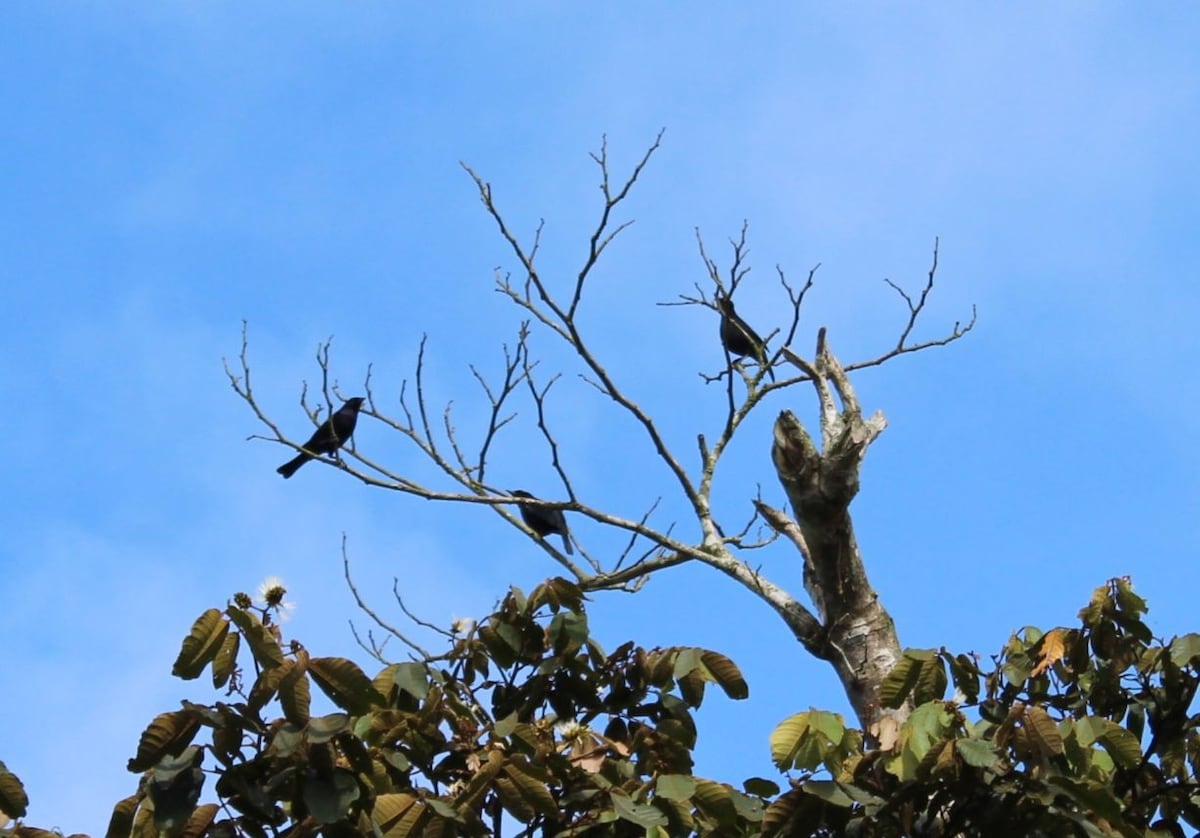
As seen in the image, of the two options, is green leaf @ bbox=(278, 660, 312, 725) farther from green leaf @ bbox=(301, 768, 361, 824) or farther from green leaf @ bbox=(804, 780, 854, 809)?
green leaf @ bbox=(804, 780, 854, 809)

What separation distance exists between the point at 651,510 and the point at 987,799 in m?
2.36

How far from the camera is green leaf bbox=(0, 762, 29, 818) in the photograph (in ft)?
9.50

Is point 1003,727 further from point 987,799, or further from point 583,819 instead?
point 583,819

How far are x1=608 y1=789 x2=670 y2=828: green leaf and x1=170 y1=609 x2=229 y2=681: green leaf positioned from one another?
0.91m

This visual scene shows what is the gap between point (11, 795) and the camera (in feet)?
9.51

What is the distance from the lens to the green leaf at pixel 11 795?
2896 mm

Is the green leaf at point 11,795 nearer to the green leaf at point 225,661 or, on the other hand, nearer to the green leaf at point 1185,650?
the green leaf at point 225,661

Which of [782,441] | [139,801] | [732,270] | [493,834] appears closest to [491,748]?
[493,834]

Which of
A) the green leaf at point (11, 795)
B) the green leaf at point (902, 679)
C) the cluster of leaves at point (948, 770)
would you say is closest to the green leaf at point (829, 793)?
the cluster of leaves at point (948, 770)

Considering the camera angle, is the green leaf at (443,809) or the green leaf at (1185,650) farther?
the green leaf at (1185,650)

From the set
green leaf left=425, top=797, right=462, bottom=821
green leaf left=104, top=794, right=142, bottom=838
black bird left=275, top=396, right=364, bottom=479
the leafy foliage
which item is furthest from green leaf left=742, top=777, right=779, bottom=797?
black bird left=275, top=396, right=364, bottom=479

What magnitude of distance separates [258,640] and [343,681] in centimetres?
20

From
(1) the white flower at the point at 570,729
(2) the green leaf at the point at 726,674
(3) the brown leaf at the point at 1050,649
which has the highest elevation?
(3) the brown leaf at the point at 1050,649

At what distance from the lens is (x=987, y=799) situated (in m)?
3.17
